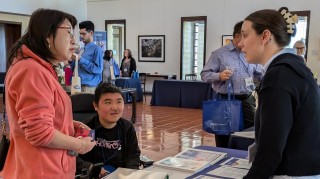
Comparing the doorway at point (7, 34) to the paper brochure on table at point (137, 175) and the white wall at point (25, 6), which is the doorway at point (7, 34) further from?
the paper brochure on table at point (137, 175)

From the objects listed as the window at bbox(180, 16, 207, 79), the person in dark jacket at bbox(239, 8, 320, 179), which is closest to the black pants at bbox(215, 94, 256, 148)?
the person in dark jacket at bbox(239, 8, 320, 179)

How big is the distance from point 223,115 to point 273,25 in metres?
1.35

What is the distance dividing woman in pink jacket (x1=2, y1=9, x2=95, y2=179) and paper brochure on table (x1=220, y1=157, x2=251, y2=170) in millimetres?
813

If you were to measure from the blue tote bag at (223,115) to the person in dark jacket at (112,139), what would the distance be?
67 centimetres

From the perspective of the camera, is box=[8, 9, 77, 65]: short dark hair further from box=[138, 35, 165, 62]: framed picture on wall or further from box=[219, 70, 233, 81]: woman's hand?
box=[138, 35, 165, 62]: framed picture on wall

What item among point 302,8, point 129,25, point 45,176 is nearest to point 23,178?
point 45,176

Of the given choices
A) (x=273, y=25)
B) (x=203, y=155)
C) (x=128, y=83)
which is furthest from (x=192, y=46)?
(x=273, y=25)

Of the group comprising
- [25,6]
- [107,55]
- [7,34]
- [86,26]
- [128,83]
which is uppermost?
[25,6]

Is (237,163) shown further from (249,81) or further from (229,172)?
(249,81)

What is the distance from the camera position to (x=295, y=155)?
120 centimetres

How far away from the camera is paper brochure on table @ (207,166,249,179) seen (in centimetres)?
165

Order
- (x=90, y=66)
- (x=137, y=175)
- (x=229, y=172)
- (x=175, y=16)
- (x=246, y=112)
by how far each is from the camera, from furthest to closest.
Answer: (x=175, y=16)
(x=90, y=66)
(x=246, y=112)
(x=229, y=172)
(x=137, y=175)

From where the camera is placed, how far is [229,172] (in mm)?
1703

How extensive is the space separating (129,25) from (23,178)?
10432mm
